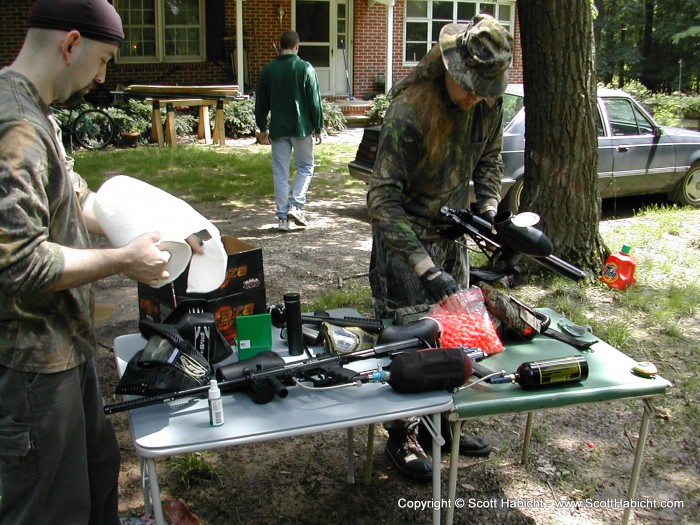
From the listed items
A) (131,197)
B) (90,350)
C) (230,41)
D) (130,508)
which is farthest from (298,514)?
(230,41)

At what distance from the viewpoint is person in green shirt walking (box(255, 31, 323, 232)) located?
7594 mm

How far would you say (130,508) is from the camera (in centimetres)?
310

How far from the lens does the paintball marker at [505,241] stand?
267 centimetres

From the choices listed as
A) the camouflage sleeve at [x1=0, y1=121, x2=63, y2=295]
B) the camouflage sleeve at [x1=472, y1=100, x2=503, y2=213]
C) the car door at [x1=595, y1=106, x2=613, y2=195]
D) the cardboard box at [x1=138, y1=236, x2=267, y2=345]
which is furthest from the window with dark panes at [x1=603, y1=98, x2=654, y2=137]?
the camouflage sleeve at [x1=0, y1=121, x2=63, y2=295]

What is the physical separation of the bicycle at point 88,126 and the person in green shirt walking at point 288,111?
630 centimetres

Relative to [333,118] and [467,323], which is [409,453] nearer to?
[467,323]

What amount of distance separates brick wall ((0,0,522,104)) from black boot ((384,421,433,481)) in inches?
540

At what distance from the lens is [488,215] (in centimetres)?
305

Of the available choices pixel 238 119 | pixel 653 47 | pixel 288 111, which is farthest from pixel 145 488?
pixel 653 47

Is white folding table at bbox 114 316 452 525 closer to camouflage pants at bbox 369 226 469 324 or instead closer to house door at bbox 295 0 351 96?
camouflage pants at bbox 369 226 469 324

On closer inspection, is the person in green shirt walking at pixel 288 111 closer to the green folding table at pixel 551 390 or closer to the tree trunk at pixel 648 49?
the green folding table at pixel 551 390

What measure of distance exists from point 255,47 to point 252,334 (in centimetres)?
1523

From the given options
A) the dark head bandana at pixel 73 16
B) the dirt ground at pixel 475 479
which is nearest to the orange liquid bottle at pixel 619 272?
the dirt ground at pixel 475 479

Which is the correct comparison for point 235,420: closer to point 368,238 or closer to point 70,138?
point 368,238
